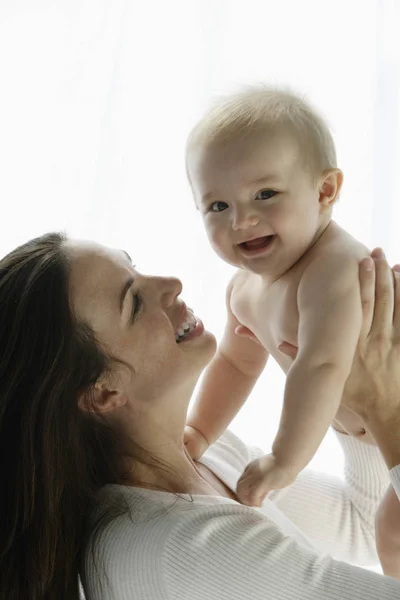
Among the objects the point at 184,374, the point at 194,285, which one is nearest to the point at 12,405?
the point at 184,374

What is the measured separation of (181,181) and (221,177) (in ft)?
4.13

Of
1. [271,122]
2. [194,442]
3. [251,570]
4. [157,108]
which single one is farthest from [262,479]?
[157,108]

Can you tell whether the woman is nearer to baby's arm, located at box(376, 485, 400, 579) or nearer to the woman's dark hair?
the woman's dark hair

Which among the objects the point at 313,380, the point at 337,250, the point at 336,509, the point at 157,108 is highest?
the point at 157,108

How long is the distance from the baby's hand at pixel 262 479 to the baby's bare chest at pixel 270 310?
25 cm

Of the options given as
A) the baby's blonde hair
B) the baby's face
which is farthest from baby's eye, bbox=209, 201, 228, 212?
the baby's blonde hair

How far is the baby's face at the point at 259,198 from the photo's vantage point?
58.2 inches

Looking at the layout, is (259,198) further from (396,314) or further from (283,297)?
(396,314)

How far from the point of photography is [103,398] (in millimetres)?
1484

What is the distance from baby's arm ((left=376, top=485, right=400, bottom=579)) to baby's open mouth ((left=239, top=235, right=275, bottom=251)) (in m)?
0.48

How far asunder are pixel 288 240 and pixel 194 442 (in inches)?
18.5

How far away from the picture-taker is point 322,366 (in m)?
1.41

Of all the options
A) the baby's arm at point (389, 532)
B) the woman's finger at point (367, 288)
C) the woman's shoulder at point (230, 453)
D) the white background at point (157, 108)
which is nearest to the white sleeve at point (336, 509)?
the woman's shoulder at point (230, 453)

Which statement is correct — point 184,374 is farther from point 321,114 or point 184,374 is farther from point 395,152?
point 395,152
